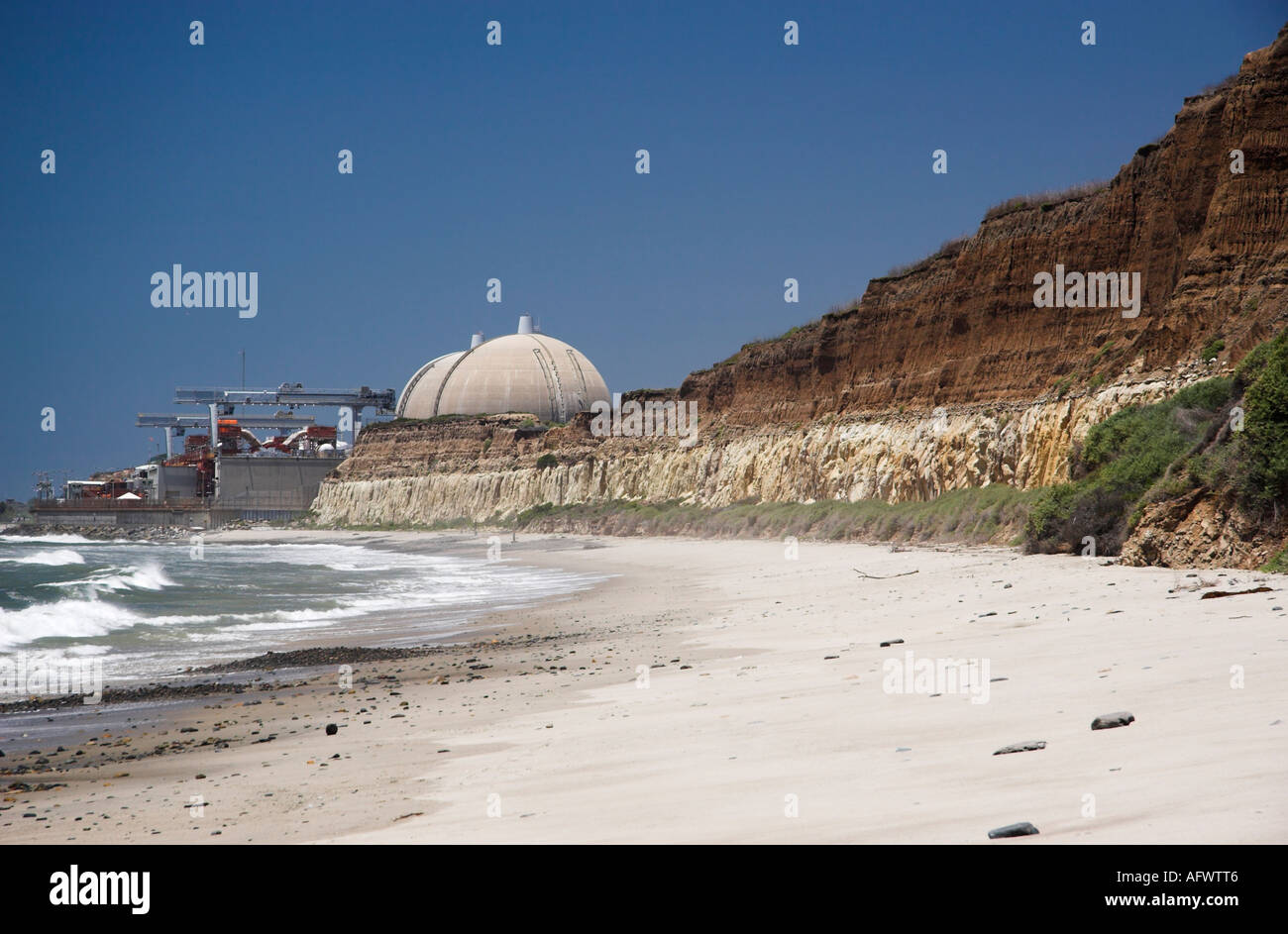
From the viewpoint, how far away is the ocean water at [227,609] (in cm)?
1317

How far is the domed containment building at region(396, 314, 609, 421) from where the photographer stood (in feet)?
300

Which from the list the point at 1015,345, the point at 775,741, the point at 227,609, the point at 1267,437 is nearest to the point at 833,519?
the point at 1015,345

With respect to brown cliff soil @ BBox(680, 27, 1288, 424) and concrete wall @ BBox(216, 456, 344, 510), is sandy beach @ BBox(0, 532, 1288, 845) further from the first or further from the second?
concrete wall @ BBox(216, 456, 344, 510)

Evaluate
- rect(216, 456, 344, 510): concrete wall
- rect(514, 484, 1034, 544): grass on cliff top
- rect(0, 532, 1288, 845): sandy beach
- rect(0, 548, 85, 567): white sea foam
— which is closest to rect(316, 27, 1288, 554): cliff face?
rect(514, 484, 1034, 544): grass on cliff top

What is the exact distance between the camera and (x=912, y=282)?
3412 cm

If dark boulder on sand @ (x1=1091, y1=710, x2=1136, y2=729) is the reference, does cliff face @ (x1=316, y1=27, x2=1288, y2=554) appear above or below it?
above

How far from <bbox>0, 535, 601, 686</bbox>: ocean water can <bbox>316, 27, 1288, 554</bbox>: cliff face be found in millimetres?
10663

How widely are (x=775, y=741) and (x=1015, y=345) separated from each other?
25098mm

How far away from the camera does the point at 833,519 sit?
29.1 m

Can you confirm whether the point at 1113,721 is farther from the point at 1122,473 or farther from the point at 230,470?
the point at 230,470

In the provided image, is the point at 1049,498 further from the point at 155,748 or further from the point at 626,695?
the point at 155,748

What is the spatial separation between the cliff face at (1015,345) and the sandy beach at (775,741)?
10946mm
